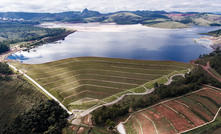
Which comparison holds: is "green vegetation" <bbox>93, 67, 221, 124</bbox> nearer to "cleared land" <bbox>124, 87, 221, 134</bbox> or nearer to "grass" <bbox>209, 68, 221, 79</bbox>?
"cleared land" <bbox>124, 87, 221, 134</bbox>

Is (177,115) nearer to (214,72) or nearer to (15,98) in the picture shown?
(214,72)

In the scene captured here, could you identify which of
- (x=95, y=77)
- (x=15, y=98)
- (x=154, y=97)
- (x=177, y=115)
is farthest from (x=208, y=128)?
(x=15, y=98)

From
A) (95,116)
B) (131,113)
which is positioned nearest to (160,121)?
(131,113)

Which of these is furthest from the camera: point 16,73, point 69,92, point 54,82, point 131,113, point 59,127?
point 16,73

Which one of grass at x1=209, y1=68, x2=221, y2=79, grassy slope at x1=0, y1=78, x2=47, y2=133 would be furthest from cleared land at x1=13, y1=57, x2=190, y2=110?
grass at x1=209, y1=68, x2=221, y2=79

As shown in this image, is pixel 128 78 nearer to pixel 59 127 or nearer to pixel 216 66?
pixel 59 127

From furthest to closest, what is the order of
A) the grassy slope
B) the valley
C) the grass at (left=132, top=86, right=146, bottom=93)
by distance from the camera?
the grass at (left=132, top=86, right=146, bottom=93) < the grassy slope < the valley

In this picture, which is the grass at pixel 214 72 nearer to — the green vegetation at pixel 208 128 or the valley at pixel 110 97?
the valley at pixel 110 97
